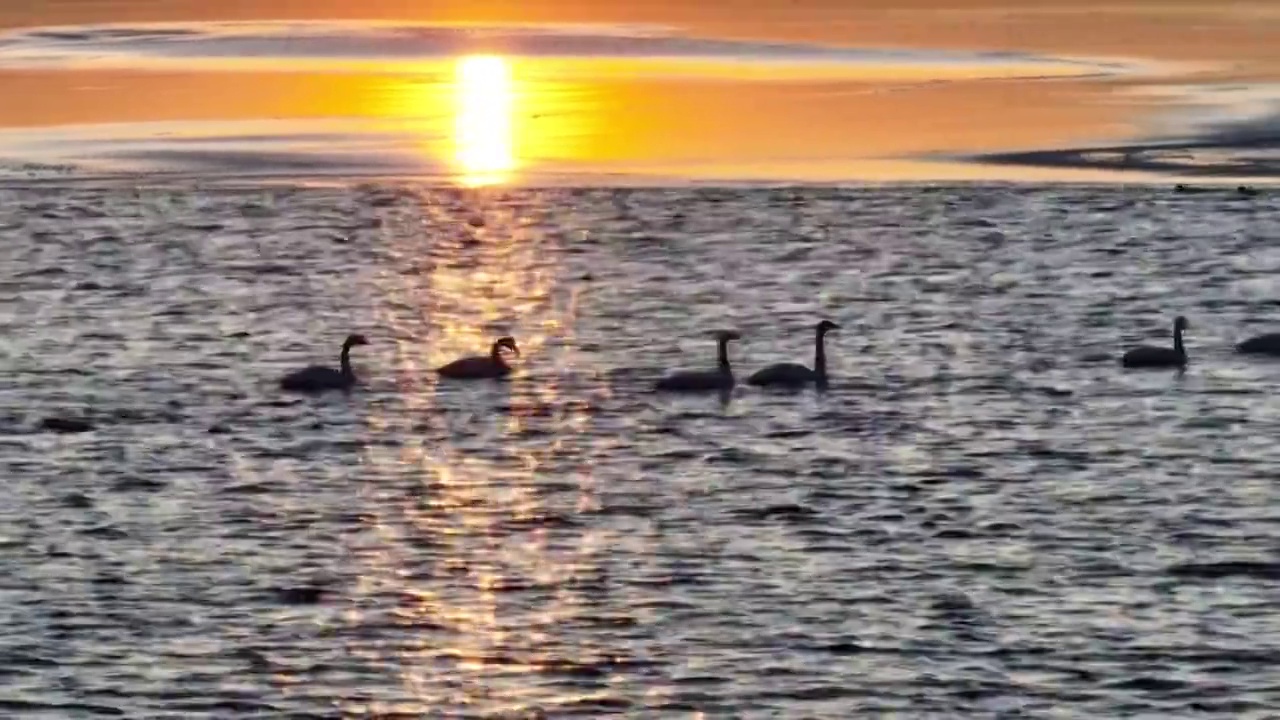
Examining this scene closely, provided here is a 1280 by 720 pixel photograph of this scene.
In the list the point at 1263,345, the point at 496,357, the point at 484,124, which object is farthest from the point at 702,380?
the point at 484,124

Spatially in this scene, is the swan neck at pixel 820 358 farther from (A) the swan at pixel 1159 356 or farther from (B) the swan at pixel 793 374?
(A) the swan at pixel 1159 356

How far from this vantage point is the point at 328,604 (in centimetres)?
1892

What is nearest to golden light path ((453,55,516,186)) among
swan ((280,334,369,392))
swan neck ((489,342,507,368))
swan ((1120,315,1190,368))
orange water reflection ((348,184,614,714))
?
orange water reflection ((348,184,614,714))

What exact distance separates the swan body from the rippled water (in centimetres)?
26

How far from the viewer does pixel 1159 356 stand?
3003 cm

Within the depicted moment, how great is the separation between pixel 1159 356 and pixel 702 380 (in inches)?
187

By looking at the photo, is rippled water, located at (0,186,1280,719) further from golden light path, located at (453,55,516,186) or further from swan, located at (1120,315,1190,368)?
golden light path, located at (453,55,516,186)

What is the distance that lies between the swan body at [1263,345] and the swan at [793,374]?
4696mm

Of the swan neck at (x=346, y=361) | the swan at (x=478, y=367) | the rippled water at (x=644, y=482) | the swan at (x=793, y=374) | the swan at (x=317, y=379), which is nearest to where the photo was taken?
the rippled water at (x=644, y=482)

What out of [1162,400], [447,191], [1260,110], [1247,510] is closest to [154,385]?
[1162,400]

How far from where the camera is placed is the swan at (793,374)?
95.8 feet

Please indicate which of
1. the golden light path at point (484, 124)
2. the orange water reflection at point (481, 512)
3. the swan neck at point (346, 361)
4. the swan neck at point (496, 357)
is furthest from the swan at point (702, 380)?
the golden light path at point (484, 124)

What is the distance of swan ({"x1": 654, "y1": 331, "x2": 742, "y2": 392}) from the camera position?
94.2 feet

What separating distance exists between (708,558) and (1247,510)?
4181 millimetres
